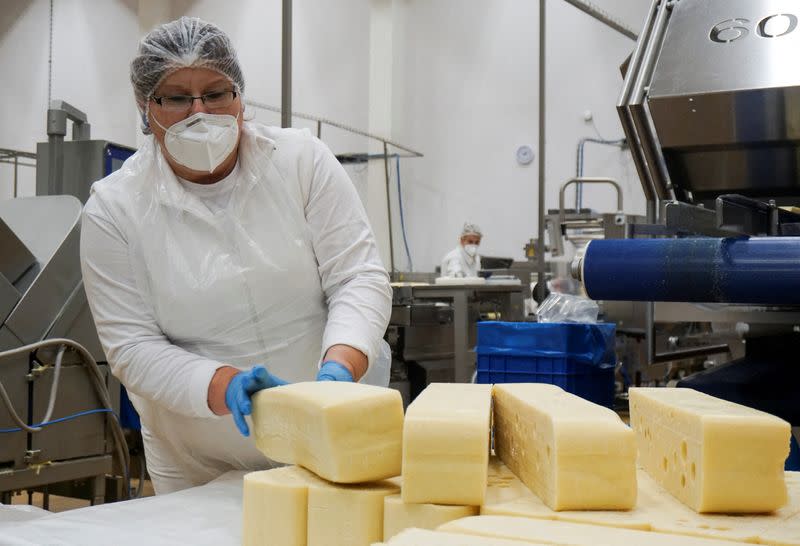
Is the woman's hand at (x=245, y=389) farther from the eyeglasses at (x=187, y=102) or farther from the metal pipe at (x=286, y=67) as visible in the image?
the metal pipe at (x=286, y=67)

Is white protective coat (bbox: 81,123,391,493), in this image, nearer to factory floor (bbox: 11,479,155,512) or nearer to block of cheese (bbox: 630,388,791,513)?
block of cheese (bbox: 630,388,791,513)

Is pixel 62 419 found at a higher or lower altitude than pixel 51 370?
lower

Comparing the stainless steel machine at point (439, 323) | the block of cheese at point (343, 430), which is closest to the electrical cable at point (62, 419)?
the block of cheese at point (343, 430)

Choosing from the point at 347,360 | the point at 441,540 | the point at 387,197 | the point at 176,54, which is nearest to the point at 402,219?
the point at 387,197

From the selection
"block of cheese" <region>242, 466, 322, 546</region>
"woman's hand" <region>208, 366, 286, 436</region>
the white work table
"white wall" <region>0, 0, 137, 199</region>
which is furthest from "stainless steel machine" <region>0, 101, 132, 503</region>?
"white wall" <region>0, 0, 137, 199</region>

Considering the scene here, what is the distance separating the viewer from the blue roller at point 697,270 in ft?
3.84

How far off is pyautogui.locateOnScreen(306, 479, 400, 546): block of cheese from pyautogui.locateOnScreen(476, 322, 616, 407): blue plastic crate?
155 cm

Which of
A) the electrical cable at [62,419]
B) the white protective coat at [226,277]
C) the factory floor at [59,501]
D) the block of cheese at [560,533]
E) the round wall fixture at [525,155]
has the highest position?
the round wall fixture at [525,155]

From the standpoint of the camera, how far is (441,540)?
654 millimetres

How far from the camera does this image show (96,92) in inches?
259

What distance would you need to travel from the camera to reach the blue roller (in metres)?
1.17

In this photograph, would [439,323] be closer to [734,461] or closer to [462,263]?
[462,263]

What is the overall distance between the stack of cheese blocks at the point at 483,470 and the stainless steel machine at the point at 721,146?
0.45 m

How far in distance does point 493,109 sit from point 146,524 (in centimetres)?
762
